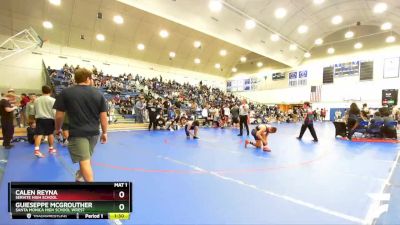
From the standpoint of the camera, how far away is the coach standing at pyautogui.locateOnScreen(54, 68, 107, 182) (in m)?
2.43

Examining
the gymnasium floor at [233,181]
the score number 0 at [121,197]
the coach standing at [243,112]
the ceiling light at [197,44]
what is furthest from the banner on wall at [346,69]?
the score number 0 at [121,197]

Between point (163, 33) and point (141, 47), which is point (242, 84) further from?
point (163, 33)

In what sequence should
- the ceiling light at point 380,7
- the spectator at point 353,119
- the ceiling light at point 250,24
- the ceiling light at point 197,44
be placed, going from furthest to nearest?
1. the ceiling light at point 197,44
2. the ceiling light at point 250,24
3. the ceiling light at point 380,7
4. the spectator at point 353,119

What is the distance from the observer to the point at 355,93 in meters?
23.3

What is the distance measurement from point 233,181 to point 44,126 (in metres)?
4.56

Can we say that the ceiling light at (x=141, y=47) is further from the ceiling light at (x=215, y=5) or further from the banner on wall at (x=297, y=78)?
the banner on wall at (x=297, y=78)

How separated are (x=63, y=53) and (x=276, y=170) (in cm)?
2133

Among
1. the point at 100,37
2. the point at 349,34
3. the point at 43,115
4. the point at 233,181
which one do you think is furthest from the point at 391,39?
the point at 43,115

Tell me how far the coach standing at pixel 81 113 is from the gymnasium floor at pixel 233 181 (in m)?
0.69

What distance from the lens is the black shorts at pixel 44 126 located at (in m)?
5.30

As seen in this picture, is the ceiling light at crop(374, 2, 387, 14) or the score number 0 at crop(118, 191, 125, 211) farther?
the ceiling light at crop(374, 2, 387, 14)

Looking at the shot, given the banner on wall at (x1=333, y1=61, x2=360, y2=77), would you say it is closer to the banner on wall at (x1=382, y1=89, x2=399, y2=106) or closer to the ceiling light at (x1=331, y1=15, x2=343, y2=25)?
the banner on wall at (x1=382, y1=89, x2=399, y2=106)

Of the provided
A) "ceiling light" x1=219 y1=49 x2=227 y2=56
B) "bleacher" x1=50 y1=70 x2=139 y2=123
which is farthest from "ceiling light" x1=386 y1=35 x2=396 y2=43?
"bleacher" x1=50 y1=70 x2=139 y2=123
